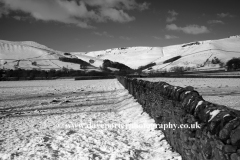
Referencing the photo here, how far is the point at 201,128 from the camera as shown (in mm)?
3197

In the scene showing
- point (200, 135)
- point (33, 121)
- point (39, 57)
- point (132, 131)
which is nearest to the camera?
point (200, 135)

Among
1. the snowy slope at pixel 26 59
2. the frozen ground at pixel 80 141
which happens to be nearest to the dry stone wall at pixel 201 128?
the frozen ground at pixel 80 141

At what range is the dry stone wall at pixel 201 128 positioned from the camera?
2.42m

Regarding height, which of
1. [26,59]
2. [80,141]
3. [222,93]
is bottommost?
[80,141]

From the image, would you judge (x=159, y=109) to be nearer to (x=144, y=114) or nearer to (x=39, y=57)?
(x=144, y=114)

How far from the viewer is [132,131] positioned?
7.03m

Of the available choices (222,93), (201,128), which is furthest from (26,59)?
(201,128)

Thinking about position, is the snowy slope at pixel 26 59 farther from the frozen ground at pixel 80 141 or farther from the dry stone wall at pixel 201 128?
the dry stone wall at pixel 201 128

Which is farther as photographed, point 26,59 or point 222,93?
point 26,59

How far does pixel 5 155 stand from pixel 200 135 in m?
5.11

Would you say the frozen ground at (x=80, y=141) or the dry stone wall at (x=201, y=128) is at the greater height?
the dry stone wall at (x=201, y=128)

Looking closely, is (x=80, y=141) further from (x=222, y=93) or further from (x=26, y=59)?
(x=26, y=59)

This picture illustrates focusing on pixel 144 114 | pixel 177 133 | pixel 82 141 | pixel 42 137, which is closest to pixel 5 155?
pixel 42 137

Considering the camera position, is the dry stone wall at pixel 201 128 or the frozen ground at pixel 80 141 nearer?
the dry stone wall at pixel 201 128
